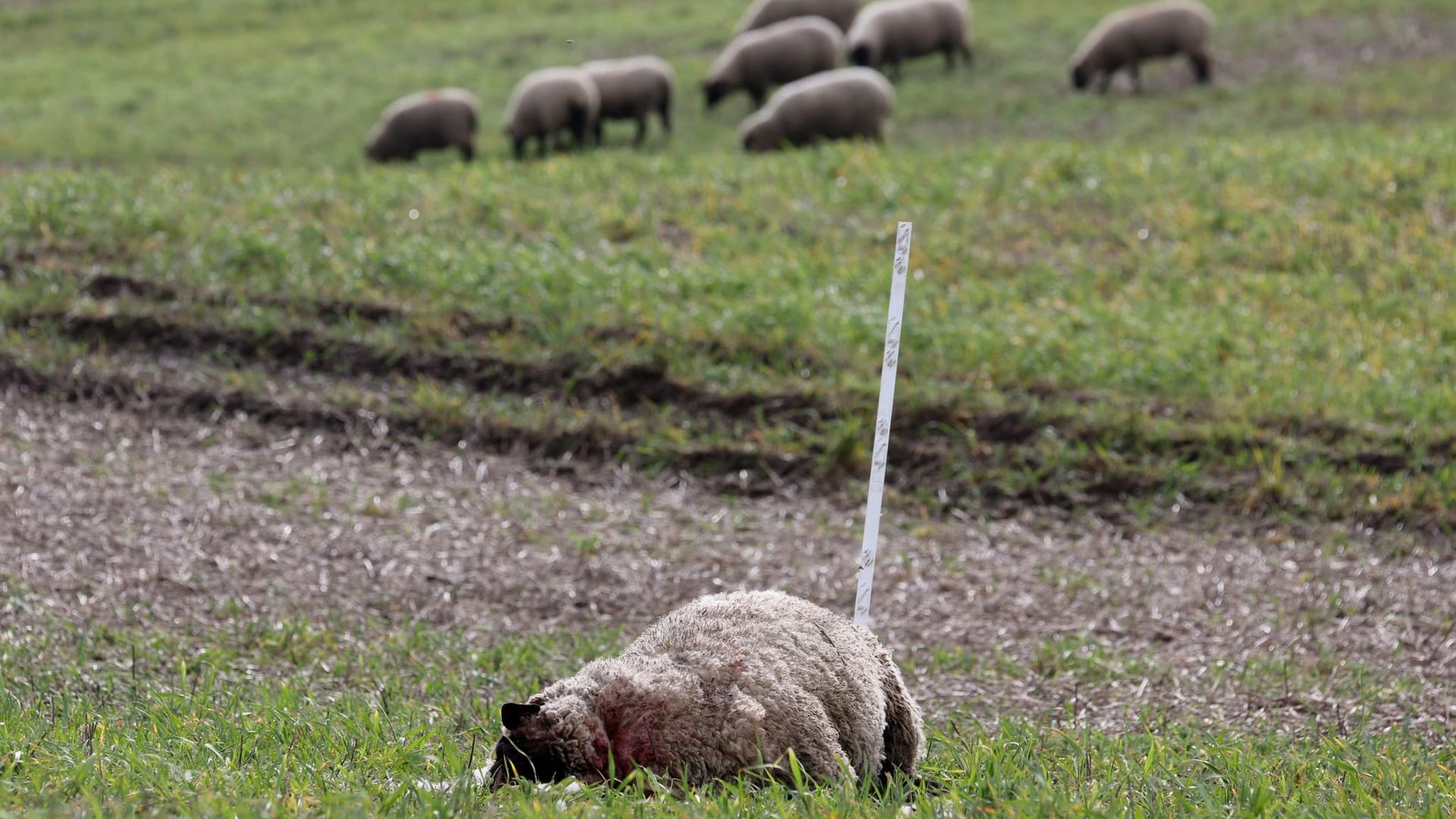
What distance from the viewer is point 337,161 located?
55.6 feet

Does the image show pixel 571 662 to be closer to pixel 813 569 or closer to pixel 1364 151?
pixel 813 569

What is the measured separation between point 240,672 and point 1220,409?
5.65 metres

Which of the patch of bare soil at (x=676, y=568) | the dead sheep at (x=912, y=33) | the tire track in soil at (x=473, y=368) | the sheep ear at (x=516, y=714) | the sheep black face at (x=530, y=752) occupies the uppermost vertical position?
the dead sheep at (x=912, y=33)

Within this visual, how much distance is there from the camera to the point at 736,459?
7.93m

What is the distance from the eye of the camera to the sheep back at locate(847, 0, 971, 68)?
66.5 ft

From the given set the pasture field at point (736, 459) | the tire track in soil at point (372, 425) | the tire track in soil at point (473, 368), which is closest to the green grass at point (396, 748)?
the pasture field at point (736, 459)

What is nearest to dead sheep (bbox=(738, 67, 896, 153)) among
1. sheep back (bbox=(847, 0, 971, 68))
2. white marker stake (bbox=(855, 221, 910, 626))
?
sheep back (bbox=(847, 0, 971, 68))

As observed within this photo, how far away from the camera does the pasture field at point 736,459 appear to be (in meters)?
4.29

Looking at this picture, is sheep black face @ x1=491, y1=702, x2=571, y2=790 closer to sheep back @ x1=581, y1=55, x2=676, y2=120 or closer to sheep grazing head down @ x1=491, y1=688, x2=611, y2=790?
sheep grazing head down @ x1=491, y1=688, x2=611, y2=790

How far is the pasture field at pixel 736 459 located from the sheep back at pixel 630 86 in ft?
18.4

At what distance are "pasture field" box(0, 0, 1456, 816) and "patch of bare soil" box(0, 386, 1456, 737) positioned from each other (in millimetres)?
30

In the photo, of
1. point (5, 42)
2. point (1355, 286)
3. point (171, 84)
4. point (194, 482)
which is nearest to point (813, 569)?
point (194, 482)

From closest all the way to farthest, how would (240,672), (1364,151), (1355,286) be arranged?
(240,672)
(1355,286)
(1364,151)

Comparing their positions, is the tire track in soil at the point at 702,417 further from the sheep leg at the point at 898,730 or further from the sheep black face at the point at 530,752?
the sheep black face at the point at 530,752
